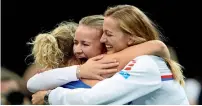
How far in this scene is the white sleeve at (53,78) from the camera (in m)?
2.55

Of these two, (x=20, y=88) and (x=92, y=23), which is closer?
(x=92, y=23)

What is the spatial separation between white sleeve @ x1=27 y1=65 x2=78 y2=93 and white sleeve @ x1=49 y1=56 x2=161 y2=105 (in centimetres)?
19

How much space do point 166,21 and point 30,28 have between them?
4.82 feet

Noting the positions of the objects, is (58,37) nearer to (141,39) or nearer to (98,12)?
(141,39)

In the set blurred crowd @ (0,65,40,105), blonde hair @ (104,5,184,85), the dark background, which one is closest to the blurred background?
A: the dark background

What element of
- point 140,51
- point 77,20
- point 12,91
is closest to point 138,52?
point 140,51

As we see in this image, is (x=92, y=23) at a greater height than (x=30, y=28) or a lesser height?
lesser

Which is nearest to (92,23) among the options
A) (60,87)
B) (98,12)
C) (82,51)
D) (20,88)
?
(82,51)

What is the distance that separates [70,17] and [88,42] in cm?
302

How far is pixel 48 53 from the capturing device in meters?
2.74

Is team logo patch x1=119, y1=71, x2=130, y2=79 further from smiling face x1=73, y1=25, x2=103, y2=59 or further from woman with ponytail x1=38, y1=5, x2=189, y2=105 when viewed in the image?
smiling face x1=73, y1=25, x2=103, y2=59

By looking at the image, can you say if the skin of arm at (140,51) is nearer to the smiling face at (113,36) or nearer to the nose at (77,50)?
the smiling face at (113,36)

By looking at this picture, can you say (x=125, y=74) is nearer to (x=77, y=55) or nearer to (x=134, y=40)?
(x=134, y=40)

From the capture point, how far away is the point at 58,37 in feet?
9.25
